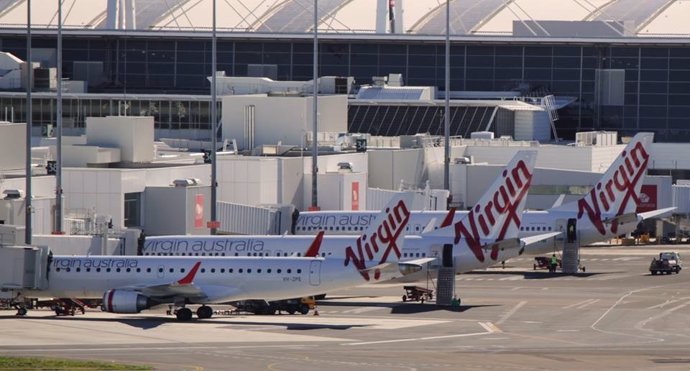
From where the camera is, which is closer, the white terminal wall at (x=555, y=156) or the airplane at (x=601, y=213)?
the airplane at (x=601, y=213)

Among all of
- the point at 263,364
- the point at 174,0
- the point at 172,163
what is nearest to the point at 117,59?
the point at 174,0

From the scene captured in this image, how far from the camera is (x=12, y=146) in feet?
343

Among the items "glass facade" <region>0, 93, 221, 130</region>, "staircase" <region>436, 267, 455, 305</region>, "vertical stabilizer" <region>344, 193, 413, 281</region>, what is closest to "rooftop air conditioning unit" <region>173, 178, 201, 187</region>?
"staircase" <region>436, 267, 455, 305</region>

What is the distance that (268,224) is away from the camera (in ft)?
368

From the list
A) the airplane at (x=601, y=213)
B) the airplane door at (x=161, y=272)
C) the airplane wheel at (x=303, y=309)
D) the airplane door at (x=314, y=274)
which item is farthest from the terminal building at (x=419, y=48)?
the airplane door at (x=314, y=274)

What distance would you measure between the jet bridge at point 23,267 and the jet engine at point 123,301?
11.5 feet

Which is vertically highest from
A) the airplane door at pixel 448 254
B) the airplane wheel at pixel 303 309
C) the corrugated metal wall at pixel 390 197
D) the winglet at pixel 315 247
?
the corrugated metal wall at pixel 390 197

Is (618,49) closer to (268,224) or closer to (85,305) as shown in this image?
(268,224)

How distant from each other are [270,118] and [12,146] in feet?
114

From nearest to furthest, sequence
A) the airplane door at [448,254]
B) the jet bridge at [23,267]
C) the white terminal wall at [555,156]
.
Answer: the jet bridge at [23,267], the airplane door at [448,254], the white terminal wall at [555,156]

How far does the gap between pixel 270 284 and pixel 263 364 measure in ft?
52.8

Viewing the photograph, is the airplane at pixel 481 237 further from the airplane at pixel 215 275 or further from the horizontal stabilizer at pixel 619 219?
the horizontal stabilizer at pixel 619 219

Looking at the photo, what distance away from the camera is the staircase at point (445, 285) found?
305ft

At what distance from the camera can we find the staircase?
9288 centimetres
